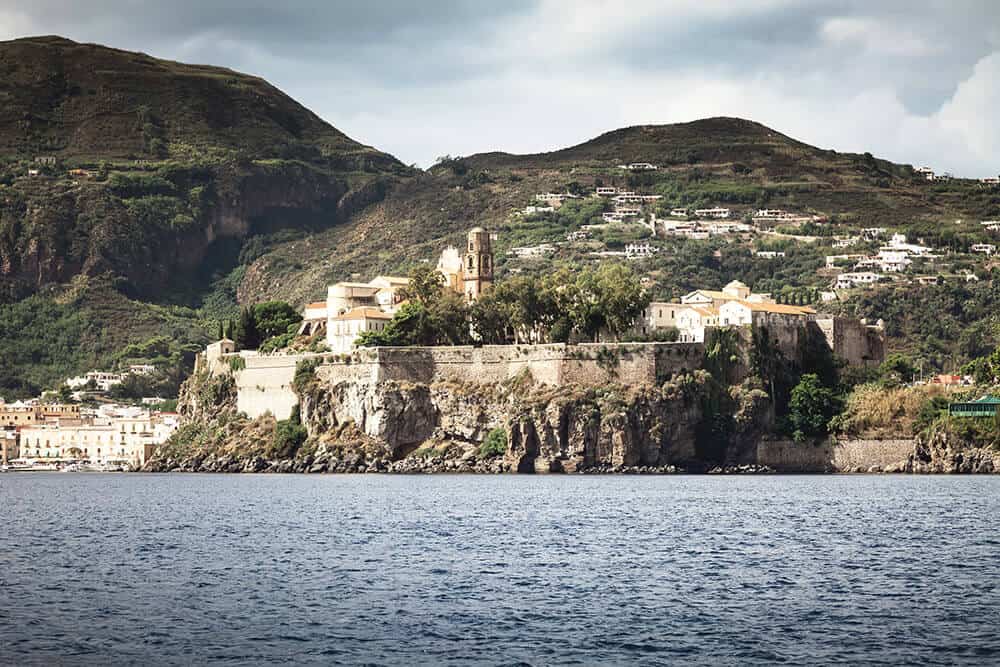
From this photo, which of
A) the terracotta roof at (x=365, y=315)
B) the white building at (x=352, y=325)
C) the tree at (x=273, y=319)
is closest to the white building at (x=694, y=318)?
the white building at (x=352, y=325)

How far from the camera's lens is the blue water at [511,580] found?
94.4 feet

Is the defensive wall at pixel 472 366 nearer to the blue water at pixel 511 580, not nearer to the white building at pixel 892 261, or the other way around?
the blue water at pixel 511 580

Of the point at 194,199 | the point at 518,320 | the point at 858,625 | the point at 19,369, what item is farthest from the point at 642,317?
the point at 194,199

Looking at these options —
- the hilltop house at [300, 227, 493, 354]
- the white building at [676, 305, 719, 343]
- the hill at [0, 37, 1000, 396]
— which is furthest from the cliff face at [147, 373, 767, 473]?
the hill at [0, 37, 1000, 396]

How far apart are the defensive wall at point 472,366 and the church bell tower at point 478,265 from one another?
1224 centimetres

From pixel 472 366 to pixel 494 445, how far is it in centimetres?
551

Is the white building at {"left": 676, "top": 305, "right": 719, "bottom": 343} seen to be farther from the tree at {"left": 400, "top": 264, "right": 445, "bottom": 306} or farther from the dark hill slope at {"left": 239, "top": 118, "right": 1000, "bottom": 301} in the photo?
the dark hill slope at {"left": 239, "top": 118, "right": 1000, "bottom": 301}

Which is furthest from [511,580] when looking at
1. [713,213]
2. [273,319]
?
[713,213]

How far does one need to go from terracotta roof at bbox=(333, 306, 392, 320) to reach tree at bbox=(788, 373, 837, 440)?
26.5 meters

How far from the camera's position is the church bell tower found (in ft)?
345

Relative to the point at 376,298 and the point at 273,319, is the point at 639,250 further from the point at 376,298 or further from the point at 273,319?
the point at 376,298

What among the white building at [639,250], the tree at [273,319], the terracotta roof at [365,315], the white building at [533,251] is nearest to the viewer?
the terracotta roof at [365,315]

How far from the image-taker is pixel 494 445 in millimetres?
88125

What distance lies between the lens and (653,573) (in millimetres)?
39188
